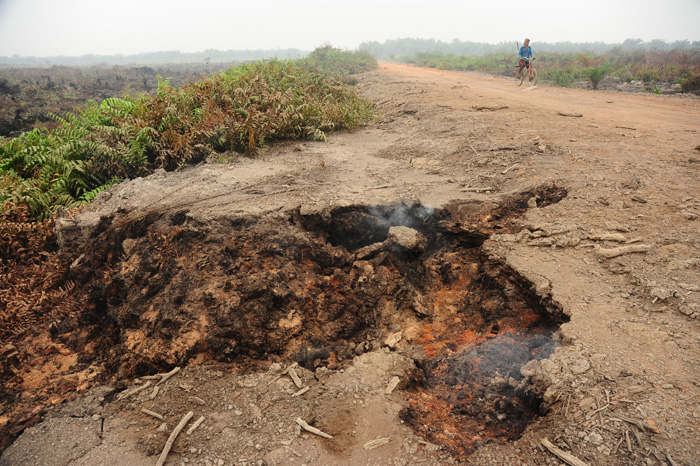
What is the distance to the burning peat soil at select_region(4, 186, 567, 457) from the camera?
104 inches

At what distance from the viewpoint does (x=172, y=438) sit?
2221mm

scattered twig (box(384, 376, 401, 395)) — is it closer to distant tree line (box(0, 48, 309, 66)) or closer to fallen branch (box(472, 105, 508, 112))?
fallen branch (box(472, 105, 508, 112))

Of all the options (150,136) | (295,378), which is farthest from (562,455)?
(150,136)

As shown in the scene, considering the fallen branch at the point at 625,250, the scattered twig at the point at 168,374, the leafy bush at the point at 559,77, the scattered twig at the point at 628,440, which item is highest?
the leafy bush at the point at 559,77

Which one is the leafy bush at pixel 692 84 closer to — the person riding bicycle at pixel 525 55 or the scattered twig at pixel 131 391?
the person riding bicycle at pixel 525 55

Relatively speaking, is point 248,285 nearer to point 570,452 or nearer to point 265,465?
point 265,465

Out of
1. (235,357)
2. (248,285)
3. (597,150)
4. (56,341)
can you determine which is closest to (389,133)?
(597,150)

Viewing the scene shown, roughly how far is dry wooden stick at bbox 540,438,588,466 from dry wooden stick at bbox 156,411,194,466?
206 cm

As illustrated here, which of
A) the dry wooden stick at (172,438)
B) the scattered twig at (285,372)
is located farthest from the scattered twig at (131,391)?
the scattered twig at (285,372)

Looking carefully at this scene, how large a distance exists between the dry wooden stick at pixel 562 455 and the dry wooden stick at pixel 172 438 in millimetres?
2063

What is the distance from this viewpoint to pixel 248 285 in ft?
10.3

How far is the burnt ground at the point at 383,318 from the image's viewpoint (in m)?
2.16

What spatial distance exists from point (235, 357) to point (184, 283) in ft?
2.64

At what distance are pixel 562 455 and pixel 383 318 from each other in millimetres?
1681
